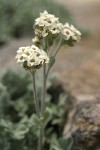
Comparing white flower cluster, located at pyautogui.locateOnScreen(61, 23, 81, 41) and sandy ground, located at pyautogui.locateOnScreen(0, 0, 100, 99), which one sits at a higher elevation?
sandy ground, located at pyautogui.locateOnScreen(0, 0, 100, 99)

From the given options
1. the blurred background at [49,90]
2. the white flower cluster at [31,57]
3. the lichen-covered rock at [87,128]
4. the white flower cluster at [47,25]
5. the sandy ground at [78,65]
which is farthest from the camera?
the sandy ground at [78,65]

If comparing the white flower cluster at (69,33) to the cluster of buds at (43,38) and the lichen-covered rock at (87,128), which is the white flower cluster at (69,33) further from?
the lichen-covered rock at (87,128)

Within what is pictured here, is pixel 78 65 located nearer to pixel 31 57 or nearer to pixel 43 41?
pixel 43 41

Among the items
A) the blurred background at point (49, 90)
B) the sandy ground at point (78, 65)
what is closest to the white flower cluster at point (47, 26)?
the blurred background at point (49, 90)

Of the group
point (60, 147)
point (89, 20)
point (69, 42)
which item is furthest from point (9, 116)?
point (89, 20)

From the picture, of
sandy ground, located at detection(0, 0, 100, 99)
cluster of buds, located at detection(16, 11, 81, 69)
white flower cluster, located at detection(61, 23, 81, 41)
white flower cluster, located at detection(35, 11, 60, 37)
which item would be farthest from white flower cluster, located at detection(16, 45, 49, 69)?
sandy ground, located at detection(0, 0, 100, 99)

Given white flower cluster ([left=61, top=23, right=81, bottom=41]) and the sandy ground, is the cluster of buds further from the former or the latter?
the sandy ground

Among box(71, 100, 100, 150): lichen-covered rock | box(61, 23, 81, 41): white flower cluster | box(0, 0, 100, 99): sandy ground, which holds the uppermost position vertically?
box(0, 0, 100, 99): sandy ground
